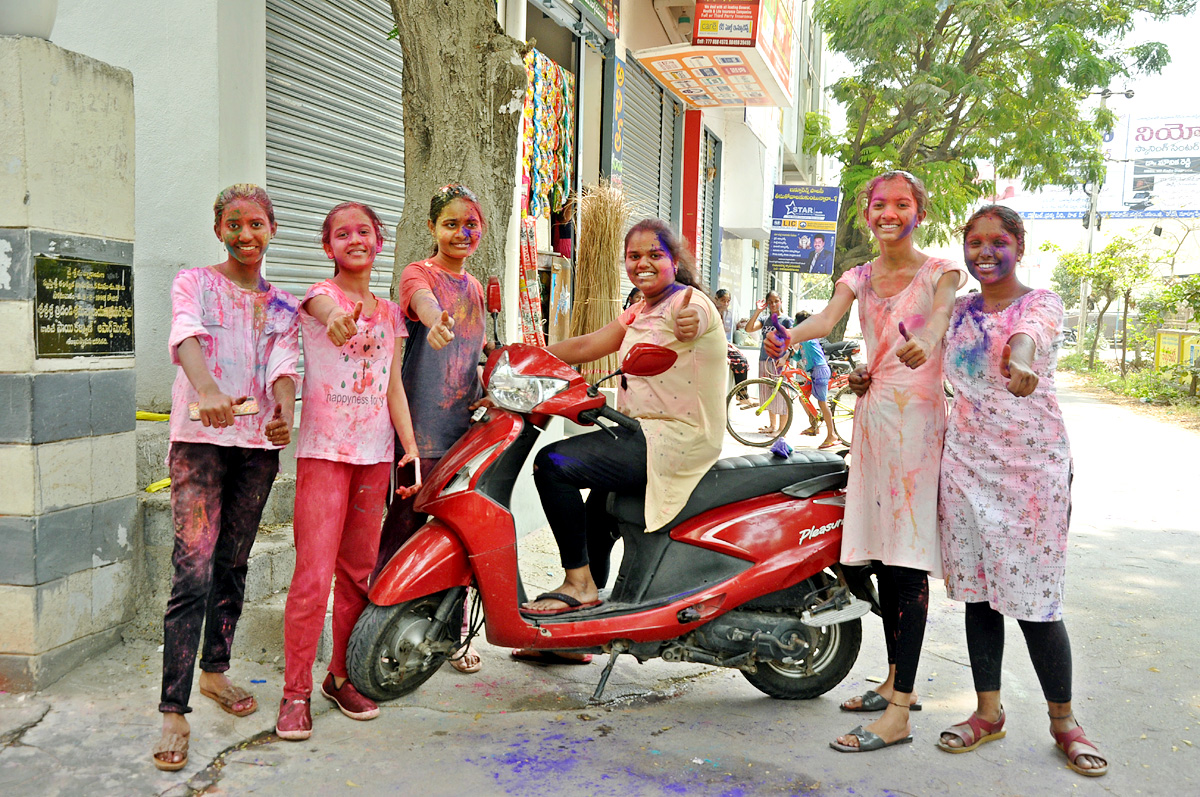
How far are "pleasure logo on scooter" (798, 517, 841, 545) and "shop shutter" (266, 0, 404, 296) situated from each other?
3.36 metres

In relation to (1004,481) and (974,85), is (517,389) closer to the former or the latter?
(1004,481)

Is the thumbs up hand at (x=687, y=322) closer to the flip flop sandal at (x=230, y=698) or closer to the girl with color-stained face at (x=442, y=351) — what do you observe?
the girl with color-stained face at (x=442, y=351)

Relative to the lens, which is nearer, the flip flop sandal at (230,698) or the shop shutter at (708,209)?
the flip flop sandal at (230,698)

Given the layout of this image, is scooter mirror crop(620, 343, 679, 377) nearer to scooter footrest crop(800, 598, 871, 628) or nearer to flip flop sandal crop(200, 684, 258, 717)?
scooter footrest crop(800, 598, 871, 628)

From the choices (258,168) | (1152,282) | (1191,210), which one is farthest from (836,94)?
(1191,210)

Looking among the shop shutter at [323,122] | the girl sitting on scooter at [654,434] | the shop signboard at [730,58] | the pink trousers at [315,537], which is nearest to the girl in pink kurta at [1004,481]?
the girl sitting on scooter at [654,434]

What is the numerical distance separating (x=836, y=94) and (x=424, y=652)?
17767 mm

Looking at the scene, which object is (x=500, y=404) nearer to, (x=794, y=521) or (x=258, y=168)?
(x=794, y=521)

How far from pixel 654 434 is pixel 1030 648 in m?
1.40

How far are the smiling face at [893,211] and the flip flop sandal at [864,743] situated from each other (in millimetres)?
1621

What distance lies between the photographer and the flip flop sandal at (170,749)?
2.74 m

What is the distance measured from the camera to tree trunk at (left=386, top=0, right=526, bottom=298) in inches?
161

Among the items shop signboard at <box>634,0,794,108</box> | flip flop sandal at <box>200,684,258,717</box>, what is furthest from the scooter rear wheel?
shop signboard at <box>634,0,794,108</box>

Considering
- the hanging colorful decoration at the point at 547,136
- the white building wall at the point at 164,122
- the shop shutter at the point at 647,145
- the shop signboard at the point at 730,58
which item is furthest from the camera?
the shop shutter at the point at 647,145
